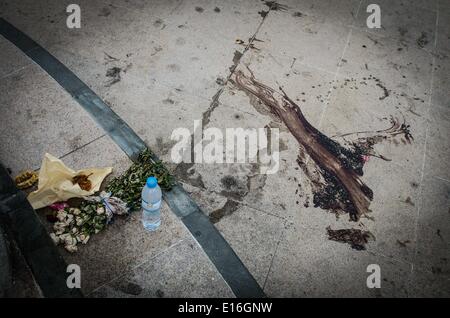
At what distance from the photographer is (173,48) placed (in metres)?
4.88

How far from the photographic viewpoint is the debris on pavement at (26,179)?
3.20 m

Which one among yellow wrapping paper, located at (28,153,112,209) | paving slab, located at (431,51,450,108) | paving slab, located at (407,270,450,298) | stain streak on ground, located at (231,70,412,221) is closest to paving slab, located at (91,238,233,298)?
yellow wrapping paper, located at (28,153,112,209)

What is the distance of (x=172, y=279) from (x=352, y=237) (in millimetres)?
1816

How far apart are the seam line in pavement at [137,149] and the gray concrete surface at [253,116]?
0.08 metres

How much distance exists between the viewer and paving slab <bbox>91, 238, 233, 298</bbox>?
278cm

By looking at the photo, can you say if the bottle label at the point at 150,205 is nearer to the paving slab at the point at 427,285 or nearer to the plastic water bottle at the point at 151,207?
the plastic water bottle at the point at 151,207

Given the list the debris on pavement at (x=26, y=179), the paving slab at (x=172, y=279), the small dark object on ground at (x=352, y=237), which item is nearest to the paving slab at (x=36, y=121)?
the debris on pavement at (x=26, y=179)

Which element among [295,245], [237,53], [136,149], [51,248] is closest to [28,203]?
[51,248]

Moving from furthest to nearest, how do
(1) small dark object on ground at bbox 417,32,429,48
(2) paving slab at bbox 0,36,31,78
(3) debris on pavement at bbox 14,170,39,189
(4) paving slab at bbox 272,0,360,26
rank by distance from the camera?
1. (4) paving slab at bbox 272,0,360,26
2. (1) small dark object on ground at bbox 417,32,429,48
3. (2) paving slab at bbox 0,36,31,78
4. (3) debris on pavement at bbox 14,170,39,189

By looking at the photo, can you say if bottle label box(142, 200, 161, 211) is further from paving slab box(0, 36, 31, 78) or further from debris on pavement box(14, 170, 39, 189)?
paving slab box(0, 36, 31, 78)

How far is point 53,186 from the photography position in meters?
3.13

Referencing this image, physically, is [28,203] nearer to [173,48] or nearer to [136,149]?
[136,149]

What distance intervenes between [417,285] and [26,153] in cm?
411

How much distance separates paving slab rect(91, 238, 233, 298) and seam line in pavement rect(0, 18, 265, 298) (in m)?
0.09
